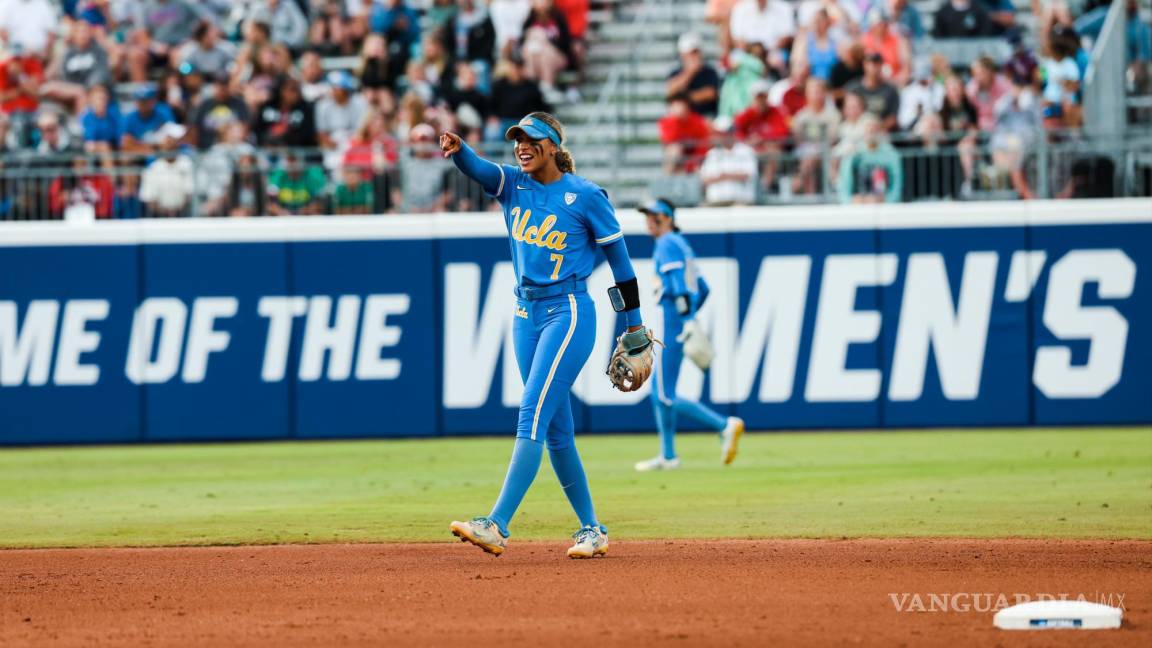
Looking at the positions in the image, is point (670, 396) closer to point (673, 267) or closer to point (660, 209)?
point (673, 267)

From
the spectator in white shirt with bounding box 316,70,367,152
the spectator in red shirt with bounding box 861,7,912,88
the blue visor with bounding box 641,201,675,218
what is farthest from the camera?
the spectator in white shirt with bounding box 316,70,367,152

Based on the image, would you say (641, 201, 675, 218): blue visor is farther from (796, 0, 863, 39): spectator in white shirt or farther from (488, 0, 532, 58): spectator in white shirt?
(488, 0, 532, 58): spectator in white shirt

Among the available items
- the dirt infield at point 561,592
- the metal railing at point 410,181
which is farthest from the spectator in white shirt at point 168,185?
the dirt infield at point 561,592

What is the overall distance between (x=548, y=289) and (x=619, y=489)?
4529 mm

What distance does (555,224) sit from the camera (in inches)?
344

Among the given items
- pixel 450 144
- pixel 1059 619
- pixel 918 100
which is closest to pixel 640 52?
pixel 918 100

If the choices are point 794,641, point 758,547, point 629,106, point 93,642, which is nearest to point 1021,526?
point 758,547

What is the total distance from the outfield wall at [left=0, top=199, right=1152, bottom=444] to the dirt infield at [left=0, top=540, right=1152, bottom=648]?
8.62 meters

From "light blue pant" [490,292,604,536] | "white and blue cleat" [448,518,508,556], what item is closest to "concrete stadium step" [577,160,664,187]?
"light blue pant" [490,292,604,536]

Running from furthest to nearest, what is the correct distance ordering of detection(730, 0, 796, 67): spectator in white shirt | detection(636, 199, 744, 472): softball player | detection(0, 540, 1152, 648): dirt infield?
detection(730, 0, 796, 67): spectator in white shirt
detection(636, 199, 744, 472): softball player
detection(0, 540, 1152, 648): dirt infield

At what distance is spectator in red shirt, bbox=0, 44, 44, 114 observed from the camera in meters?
21.4

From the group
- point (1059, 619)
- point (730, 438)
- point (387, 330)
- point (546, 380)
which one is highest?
point (546, 380)

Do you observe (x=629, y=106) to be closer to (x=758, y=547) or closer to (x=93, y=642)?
(x=758, y=547)

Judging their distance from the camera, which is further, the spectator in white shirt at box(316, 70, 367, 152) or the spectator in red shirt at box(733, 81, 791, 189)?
the spectator in white shirt at box(316, 70, 367, 152)
